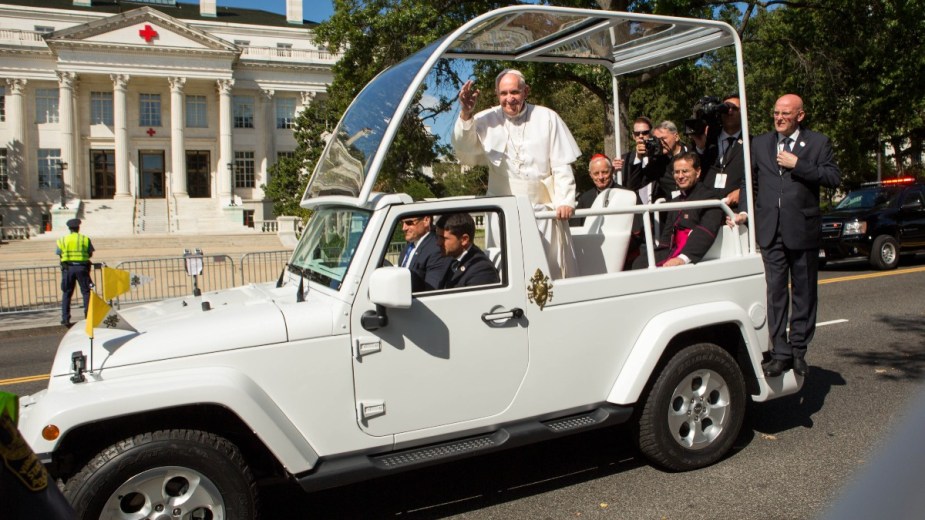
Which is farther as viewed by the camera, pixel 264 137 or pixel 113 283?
pixel 264 137

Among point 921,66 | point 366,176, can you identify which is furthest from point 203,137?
point 366,176

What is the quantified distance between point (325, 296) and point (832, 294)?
10.8m

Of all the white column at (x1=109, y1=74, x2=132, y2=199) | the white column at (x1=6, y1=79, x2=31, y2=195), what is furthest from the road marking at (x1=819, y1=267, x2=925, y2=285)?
the white column at (x1=6, y1=79, x2=31, y2=195)

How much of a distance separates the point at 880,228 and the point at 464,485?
14537 mm

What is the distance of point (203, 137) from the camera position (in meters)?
59.5

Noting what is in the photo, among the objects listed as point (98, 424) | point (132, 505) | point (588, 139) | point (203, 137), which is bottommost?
point (132, 505)

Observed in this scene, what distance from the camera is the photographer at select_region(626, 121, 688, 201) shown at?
6.57 meters

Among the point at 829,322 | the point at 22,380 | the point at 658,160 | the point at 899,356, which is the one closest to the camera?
the point at 658,160

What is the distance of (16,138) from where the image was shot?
2116 inches

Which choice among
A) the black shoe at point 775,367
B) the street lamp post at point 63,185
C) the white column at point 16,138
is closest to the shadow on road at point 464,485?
the black shoe at point 775,367

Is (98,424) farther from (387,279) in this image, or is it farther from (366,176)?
(366,176)

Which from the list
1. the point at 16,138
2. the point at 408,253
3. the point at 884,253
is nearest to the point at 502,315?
the point at 408,253

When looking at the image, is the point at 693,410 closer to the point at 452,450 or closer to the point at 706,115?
the point at 452,450

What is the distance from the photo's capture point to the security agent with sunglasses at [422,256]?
406 centimetres
